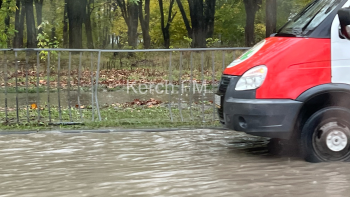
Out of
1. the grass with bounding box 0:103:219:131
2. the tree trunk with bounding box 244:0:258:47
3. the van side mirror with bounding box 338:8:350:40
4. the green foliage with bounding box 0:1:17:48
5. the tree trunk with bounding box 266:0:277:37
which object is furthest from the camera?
the tree trunk with bounding box 244:0:258:47

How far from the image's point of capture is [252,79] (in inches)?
216

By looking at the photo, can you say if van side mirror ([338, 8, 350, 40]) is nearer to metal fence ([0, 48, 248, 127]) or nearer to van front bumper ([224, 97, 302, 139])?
van front bumper ([224, 97, 302, 139])

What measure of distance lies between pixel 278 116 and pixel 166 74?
397 cm

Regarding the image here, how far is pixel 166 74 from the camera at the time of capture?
9055mm

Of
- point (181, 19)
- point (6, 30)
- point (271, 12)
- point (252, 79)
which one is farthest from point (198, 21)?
point (252, 79)

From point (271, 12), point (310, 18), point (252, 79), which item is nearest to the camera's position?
point (252, 79)

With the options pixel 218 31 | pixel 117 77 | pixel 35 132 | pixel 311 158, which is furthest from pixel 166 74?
pixel 218 31

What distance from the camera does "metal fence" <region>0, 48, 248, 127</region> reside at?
8.50 m

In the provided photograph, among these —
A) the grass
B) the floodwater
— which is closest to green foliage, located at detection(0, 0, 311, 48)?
the grass

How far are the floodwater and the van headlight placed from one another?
90 cm

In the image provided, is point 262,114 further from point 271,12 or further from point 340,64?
point 271,12

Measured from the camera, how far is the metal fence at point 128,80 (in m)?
8.50

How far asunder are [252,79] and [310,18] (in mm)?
1138

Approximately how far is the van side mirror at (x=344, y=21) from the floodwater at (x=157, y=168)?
148 cm
